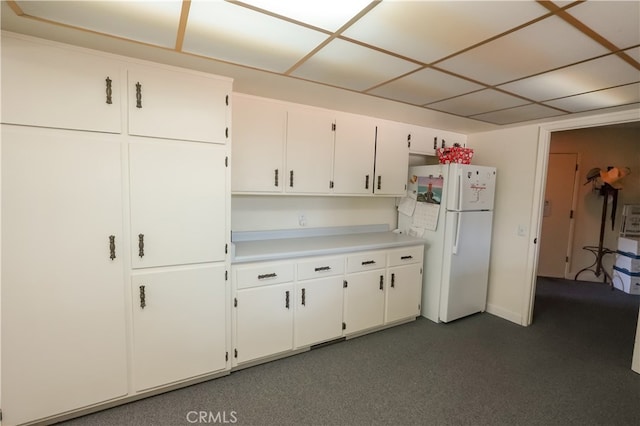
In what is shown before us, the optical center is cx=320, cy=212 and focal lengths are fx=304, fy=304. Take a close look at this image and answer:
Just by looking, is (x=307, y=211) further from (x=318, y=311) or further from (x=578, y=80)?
(x=578, y=80)

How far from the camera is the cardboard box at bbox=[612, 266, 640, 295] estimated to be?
14.2 feet

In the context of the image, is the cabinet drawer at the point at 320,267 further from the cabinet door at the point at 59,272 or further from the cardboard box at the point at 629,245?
the cardboard box at the point at 629,245

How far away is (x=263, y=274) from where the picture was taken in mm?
2369

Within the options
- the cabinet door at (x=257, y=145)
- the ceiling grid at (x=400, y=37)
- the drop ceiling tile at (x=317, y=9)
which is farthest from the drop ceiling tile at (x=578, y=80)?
the cabinet door at (x=257, y=145)

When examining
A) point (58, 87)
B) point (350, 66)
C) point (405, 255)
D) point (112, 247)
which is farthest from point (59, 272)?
point (405, 255)

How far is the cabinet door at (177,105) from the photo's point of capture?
6.05ft

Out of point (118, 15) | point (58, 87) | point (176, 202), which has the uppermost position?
point (118, 15)

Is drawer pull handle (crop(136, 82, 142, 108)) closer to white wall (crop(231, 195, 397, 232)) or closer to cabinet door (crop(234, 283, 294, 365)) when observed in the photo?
white wall (crop(231, 195, 397, 232))

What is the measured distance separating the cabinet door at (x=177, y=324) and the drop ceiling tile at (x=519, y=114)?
9.19 feet

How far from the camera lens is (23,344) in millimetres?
1676

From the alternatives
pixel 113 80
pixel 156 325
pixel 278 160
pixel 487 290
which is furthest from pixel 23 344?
pixel 487 290

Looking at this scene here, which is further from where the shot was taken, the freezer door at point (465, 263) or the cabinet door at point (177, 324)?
the freezer door at point (465, 263)

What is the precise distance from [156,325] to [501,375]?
2.61m

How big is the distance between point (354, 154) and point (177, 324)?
2.11 m
